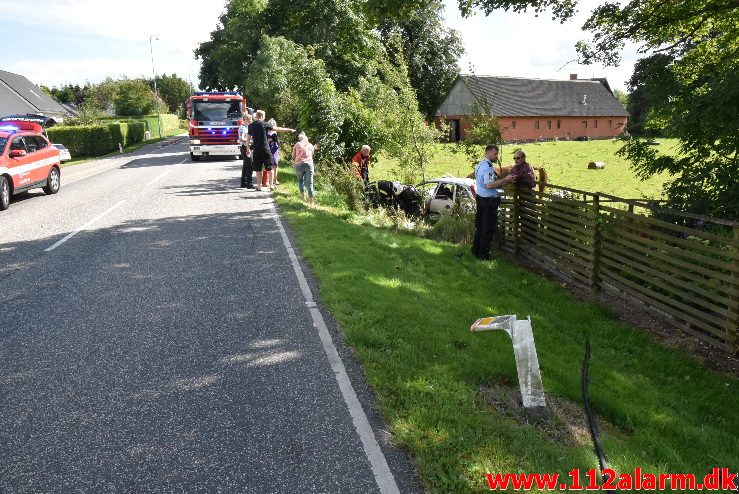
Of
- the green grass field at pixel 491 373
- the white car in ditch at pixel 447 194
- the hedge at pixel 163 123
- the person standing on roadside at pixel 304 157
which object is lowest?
the green grass field at pixel 491 373

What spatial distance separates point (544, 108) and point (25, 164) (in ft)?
184

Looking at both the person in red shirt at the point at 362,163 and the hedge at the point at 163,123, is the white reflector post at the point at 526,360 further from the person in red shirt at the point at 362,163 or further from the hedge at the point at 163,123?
the hedge at the point at 163,123

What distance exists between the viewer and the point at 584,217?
26.9ft

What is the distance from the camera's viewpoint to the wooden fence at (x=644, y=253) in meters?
5.79

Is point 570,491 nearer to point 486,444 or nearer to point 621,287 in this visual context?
point 486,444

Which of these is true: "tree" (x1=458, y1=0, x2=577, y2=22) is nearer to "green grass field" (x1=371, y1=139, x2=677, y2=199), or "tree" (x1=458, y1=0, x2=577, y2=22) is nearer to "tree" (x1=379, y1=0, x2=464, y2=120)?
"green grass field" (x1=371, y1=139, x2=677, y2=199)

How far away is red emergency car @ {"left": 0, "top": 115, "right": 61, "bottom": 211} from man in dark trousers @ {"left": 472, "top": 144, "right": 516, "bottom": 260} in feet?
36.1

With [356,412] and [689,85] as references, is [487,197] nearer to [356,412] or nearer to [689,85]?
[689,85]

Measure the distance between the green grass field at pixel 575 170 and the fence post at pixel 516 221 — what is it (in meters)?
6.68

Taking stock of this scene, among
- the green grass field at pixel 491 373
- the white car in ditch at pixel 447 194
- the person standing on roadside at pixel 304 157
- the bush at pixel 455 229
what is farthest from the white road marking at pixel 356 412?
the white car in ditch at pixel 447 194

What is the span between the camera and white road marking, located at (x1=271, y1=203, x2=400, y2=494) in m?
3.16

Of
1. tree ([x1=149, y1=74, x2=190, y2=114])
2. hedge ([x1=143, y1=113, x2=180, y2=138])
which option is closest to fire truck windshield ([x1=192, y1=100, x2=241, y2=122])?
hedge ([x1=143, y1=113, x2=180, y2=138])

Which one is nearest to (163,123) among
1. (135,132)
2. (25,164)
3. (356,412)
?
(135,132)

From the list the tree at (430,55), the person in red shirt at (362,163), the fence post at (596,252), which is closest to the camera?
the fence post at (596,252)
